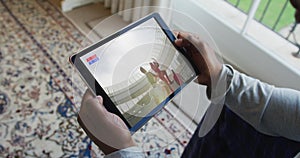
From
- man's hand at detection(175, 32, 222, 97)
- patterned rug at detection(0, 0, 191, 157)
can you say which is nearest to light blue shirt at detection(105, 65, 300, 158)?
man's hand at detection(175, 32, 222, 97)

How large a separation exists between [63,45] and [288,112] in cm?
128

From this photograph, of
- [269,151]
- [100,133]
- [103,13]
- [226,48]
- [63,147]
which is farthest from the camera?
[103,13]

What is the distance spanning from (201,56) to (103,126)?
278 millimetres

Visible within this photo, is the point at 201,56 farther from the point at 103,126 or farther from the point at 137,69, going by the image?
the point at 103,126

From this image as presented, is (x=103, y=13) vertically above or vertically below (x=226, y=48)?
below

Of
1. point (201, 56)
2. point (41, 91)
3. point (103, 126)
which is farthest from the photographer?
point (41, 91)

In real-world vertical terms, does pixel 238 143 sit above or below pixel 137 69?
below

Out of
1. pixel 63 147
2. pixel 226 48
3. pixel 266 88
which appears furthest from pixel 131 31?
pixel 226 48

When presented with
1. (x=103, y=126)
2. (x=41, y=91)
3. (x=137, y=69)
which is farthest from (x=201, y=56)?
(x=41, y=91)

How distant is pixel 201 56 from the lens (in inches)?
25.7

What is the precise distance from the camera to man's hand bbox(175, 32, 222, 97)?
65cm

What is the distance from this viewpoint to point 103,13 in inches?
72.9

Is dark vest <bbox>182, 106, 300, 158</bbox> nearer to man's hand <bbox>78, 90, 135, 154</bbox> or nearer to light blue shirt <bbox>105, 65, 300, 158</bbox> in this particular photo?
light blue shirt <bbox>105, 65, 300, 158</bbox>

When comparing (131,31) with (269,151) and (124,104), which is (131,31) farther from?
(269,151)
